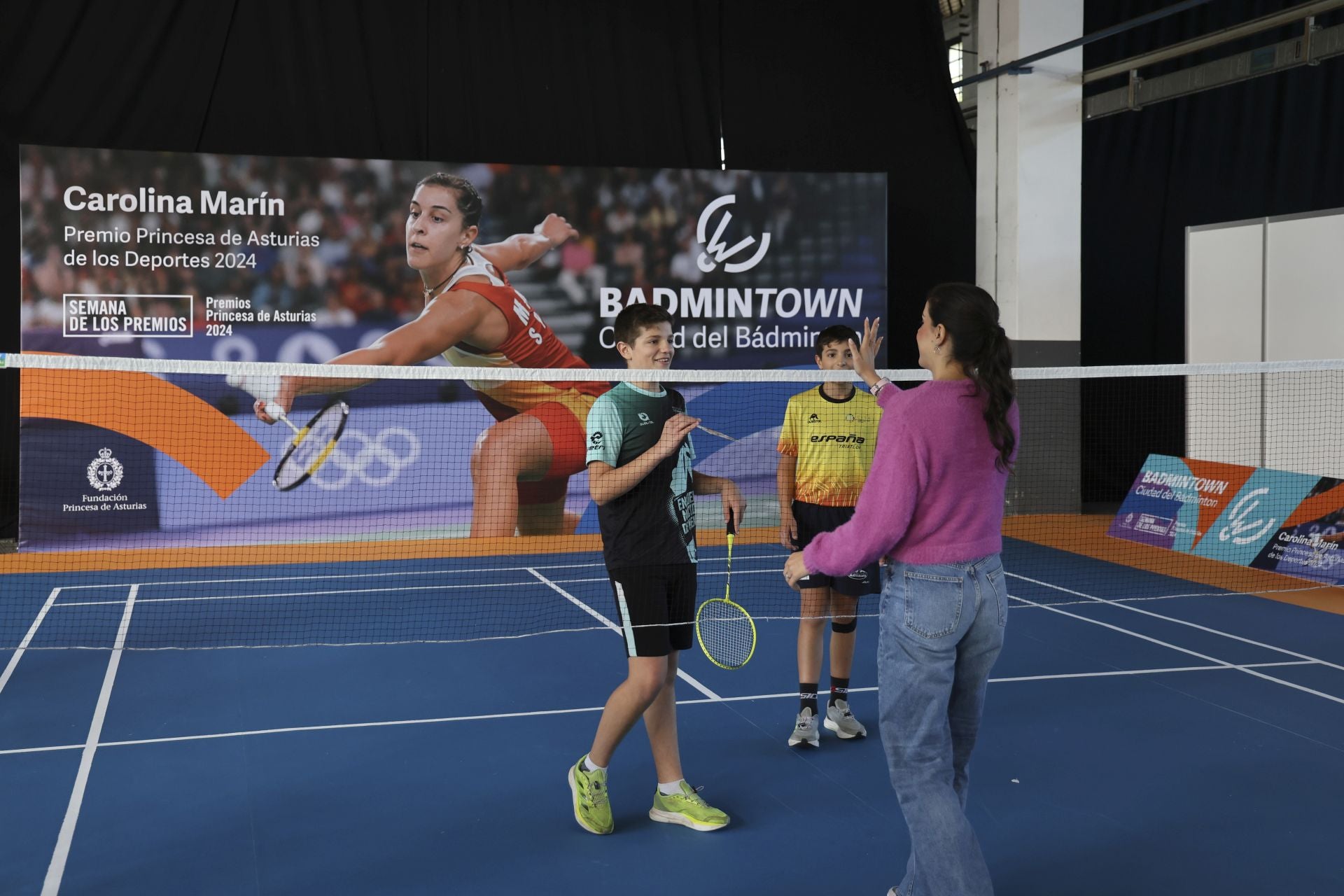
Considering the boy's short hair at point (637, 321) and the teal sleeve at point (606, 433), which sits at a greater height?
the boy's short hair at point (637, 321)

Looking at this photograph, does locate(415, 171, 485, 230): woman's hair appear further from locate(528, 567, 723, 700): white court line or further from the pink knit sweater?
the pink knit sweater

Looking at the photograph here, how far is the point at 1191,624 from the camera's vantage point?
24.8ft

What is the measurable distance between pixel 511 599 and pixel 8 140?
6457 mm

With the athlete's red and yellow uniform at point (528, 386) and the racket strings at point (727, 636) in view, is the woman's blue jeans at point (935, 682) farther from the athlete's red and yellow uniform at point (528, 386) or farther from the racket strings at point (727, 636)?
the athlete's red and yellow uniform at point (528, 386)

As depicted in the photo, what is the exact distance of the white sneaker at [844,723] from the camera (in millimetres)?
5227

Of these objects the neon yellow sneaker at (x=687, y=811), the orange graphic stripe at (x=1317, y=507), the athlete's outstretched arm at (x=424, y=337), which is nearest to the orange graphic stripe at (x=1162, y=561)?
the orange graphic stripe at (x=1317, y=507)

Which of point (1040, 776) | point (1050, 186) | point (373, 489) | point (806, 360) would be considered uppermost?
point (1050, 186)

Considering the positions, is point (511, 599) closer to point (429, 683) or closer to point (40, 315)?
point (429, 683)

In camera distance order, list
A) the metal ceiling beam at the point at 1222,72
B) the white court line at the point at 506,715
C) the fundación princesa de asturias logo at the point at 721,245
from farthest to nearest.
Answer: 1. the fundación princesa de asturias logo at the point at 721,245
2. the metal ceiling beam at the point at 1222,72
3. the white court line at the point at 506,715

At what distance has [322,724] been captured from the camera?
548 centimetres

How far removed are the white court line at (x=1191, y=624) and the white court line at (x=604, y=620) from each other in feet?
9.65

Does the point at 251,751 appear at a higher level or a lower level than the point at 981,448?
lower

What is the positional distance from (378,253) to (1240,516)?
25.0 ft

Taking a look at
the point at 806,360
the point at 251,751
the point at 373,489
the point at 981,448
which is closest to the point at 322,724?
the point at 251,751
